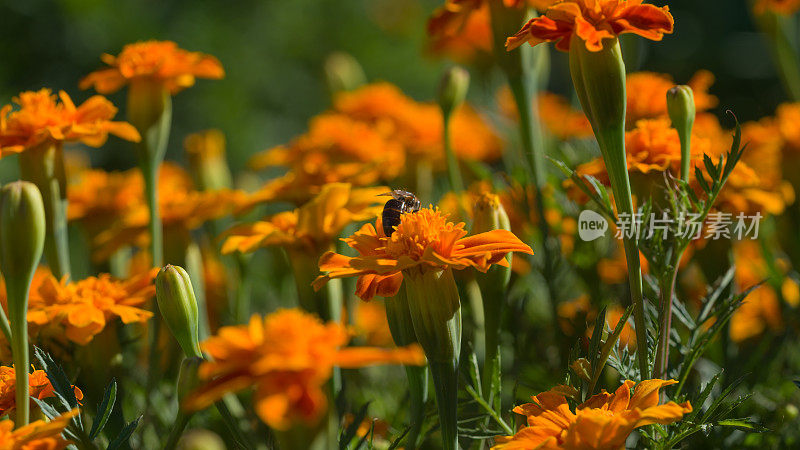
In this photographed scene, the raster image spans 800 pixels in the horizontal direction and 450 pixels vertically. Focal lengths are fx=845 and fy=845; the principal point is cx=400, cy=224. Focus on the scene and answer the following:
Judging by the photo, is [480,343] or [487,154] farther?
[487,154]

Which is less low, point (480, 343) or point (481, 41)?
point (481, 41)

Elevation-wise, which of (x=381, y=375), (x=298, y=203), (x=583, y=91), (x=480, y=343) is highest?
(x=583, y=91)

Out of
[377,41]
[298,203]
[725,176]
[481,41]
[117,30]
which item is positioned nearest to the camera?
[725,176]

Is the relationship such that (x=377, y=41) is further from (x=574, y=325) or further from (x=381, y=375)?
(x=574, y=325)

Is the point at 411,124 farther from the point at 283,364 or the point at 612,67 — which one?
the point at 283,364

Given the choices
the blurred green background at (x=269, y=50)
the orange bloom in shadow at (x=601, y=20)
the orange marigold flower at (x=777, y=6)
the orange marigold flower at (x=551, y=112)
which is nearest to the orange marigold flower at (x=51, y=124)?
the orange bloom in shadow at (x=601, y=20)

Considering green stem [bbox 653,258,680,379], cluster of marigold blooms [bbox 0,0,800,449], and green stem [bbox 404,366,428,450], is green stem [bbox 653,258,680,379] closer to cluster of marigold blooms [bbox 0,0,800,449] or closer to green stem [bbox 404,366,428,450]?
cluster of marigold blooms [bbox 0,0,800,449]

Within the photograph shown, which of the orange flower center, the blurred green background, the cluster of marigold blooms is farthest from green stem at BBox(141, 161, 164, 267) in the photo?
the blurred green background

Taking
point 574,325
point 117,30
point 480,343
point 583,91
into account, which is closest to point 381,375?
point 480,343
